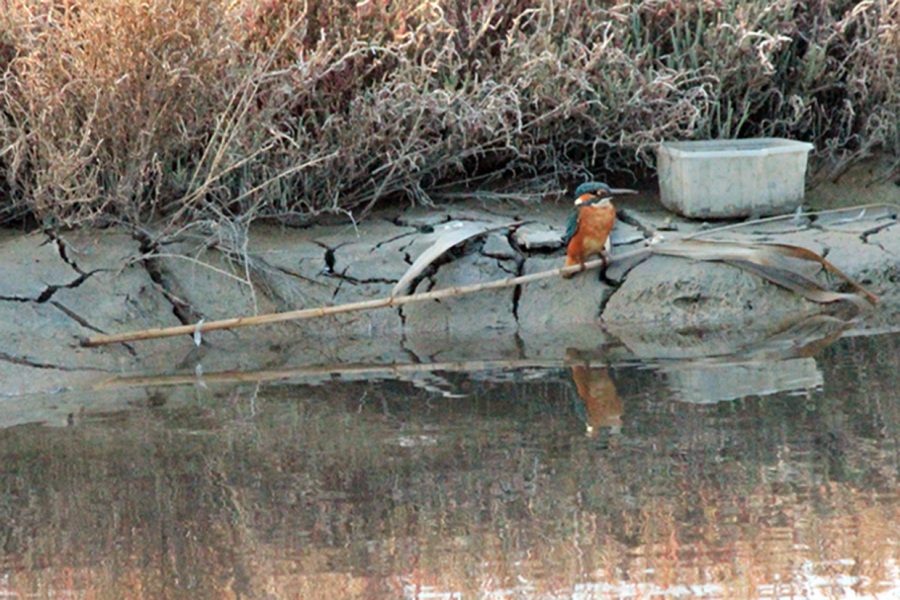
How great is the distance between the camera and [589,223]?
546cm

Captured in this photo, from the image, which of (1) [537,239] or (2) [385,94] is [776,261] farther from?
(2) [385,94]

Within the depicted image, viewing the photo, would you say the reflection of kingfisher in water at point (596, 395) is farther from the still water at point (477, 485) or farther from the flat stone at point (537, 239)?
the flat stone at point (537, 239)

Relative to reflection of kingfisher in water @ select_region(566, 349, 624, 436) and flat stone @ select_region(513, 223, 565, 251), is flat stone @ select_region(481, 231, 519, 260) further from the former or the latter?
reflection of kingfisher in water @ select_region(566, 349, 624, 436)

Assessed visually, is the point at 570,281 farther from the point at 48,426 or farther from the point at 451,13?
the point at 48,426

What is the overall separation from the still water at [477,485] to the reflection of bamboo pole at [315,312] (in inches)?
11.9

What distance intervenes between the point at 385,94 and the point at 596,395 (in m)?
2.05

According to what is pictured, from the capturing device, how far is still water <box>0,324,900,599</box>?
112 inches

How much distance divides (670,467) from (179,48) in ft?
9.41

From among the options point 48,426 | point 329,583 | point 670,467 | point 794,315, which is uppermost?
point 329,583

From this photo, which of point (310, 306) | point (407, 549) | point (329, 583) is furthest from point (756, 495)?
point (310, 306)

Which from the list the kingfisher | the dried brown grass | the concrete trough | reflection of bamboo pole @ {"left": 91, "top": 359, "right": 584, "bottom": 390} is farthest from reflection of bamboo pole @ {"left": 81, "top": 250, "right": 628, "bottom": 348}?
the concrete trough

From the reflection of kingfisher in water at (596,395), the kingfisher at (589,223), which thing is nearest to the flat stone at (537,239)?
the kingfisher at (589,223)

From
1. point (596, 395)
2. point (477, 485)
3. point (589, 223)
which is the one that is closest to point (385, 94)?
point (589, 223)

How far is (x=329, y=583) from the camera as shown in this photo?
2.82m
